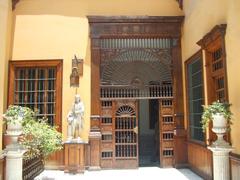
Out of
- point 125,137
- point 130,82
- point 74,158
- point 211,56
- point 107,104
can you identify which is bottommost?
point 74,158

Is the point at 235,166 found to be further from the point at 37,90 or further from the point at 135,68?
the point at 37,90

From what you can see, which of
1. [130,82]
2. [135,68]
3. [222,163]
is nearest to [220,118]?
[222,163]

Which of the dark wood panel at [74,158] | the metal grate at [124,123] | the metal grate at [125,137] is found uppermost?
the metal grate at [124,123]

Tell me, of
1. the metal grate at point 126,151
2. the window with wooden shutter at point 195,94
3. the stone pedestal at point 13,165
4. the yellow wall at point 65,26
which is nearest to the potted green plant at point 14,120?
the stone pedestal at point 13,165

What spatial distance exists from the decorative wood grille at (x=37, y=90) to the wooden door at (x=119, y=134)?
151 centimetres

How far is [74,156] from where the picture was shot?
338 inches

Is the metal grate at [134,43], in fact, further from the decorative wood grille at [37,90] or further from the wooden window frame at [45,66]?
the decorative wood grille at [37,90]

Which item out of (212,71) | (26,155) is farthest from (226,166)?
(26,155)

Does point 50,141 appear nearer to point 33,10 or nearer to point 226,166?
point 226,166

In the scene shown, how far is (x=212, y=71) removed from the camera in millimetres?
6793

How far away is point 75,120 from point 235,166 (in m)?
4.74

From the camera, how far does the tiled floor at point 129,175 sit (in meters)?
7.76

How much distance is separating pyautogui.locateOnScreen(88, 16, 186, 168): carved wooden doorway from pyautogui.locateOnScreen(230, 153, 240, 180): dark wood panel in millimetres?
3782

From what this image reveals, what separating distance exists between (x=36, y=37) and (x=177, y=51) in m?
4.07
